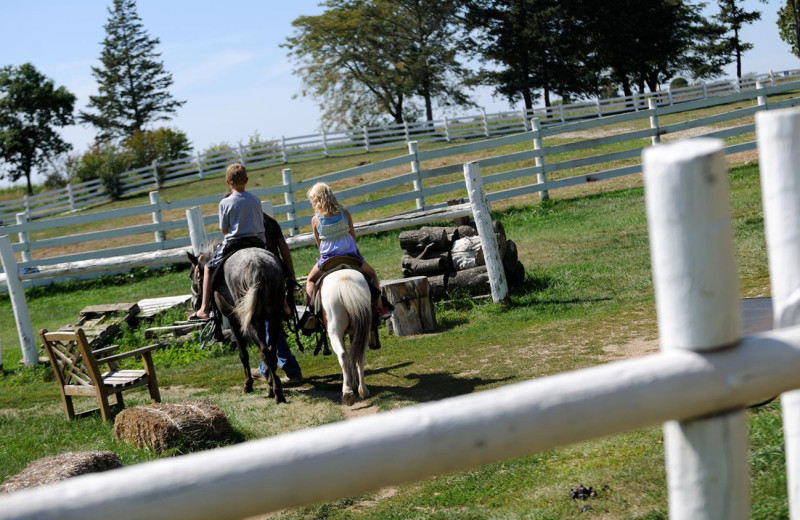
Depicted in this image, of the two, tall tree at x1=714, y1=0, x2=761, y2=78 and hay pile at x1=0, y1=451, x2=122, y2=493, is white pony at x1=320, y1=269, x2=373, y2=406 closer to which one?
hay pile at x1=0, y1=451, x2=122, y2=493

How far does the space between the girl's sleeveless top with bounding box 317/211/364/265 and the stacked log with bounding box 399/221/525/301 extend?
10.7 ft

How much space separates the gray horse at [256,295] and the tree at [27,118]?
48.5 metres

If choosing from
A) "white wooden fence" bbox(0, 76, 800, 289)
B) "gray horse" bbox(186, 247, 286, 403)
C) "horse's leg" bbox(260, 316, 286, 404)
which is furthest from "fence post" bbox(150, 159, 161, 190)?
"horse's leg" bbox(260, 316, 286, 404)

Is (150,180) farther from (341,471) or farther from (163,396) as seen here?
(341,471)

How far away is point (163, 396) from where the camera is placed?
9250 mm

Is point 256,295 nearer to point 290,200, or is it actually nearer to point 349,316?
point 349,316

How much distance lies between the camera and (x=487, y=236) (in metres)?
10.7

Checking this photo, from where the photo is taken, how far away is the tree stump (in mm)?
10328

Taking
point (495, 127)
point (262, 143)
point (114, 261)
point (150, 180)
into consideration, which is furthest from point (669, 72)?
point (114, 261)

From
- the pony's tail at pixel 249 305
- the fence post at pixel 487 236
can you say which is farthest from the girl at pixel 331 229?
the fence post at pixel 487 236

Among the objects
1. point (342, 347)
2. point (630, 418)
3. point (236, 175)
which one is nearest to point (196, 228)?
point (236, 175)

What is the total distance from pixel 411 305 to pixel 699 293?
847cm

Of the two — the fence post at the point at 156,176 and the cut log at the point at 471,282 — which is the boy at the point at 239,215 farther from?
the fence post at the point at 156,176

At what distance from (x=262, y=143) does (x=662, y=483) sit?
35.9 meters
